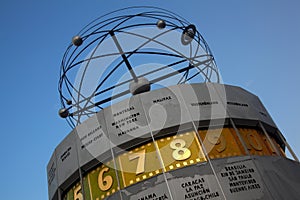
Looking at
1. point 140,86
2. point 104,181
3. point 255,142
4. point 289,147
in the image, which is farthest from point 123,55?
point 289,147

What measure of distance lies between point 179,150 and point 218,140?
122cm

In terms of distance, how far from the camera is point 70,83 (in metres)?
12.3

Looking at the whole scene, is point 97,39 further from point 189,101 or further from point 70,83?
point 189,101

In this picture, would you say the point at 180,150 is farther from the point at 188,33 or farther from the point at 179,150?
the point at 188,33

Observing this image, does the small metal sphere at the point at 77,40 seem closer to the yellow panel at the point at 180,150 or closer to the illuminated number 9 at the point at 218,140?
the yellow panel at the point at 180,150

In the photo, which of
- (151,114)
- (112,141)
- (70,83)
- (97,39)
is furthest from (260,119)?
(70,83)

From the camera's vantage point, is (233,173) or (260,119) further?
(260,119)

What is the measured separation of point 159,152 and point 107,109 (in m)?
2.46

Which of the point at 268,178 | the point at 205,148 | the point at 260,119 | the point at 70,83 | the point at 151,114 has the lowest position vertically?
the point at 268,178

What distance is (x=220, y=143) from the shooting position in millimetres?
8797

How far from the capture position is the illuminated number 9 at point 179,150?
8.43 m

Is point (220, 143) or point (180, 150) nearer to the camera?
point (180, 150)

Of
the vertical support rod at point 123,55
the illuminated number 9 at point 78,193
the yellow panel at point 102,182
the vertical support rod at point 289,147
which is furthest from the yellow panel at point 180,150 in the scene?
the vertical support rod at point 289,147

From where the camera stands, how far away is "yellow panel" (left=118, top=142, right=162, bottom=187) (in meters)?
8.30
